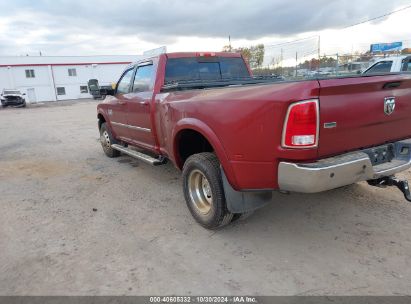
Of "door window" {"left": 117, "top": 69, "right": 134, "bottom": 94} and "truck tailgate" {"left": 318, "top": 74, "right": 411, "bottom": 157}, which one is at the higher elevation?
"door window" {"left": 117, "top": 69, "right": 134, "bottom": 94}

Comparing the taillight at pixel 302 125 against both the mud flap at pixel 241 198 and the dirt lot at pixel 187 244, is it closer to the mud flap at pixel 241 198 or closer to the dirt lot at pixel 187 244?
the mud flap at pixel 241 198

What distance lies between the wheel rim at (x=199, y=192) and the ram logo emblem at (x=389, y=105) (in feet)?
6.35

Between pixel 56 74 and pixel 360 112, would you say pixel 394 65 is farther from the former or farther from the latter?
pixel 56 74

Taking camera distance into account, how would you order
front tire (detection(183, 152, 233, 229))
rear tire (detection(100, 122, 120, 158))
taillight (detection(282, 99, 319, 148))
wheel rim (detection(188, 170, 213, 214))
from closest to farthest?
taillight (detection(282, 99, 319, 148)), front tire (detection(183, 152, 233, 229)), wheel rim (detection(188, 170, 213, 214)), rear tire (detection(100, 122, 120, 158))

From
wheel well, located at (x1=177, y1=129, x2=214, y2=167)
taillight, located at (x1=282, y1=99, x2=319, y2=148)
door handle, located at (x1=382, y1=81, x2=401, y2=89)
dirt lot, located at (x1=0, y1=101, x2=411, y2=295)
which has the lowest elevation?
dirt lot, located at (x1=0, y1=101, x2=411, y2=295)

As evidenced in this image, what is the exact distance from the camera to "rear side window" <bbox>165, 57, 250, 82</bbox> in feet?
16.4

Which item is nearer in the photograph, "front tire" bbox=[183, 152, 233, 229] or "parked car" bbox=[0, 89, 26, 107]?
"front tire" bbox=[183, 152, 233, 229]

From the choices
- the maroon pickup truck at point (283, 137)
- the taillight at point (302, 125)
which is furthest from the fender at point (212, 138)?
the taillight at point (302, 125)

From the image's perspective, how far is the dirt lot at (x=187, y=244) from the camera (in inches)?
113

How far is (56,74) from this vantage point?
156 ft

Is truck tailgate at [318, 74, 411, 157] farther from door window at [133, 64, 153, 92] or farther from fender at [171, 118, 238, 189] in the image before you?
door window at [133, 64, 153, 92]

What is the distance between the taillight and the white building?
49207 millimetres

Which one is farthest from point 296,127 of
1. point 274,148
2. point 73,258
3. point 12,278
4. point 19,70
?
point 19,70

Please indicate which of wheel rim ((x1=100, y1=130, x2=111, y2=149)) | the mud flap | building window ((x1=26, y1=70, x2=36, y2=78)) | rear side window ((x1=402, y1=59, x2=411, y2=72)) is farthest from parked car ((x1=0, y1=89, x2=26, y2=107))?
the mud flap
